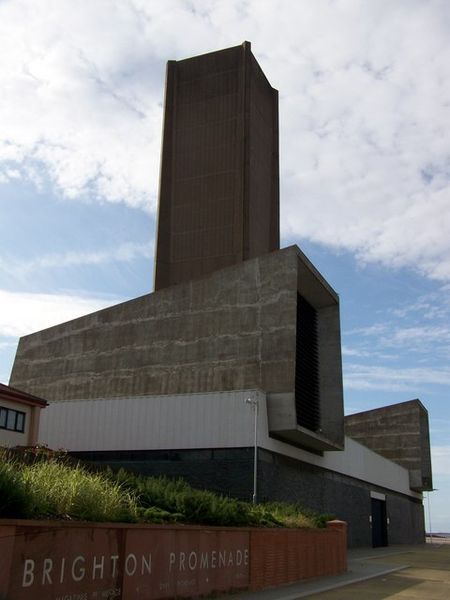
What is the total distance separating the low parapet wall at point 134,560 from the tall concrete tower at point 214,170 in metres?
42.2

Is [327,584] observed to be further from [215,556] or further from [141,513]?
[141,513]

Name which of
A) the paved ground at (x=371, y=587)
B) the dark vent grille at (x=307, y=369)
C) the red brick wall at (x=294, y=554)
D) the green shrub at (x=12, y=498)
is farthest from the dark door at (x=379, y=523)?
the green shrub at (x=12, y=498)

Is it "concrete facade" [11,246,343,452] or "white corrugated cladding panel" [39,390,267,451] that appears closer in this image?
"white corrugated cladding panel" [39,390,267,451]

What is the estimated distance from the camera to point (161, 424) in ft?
104

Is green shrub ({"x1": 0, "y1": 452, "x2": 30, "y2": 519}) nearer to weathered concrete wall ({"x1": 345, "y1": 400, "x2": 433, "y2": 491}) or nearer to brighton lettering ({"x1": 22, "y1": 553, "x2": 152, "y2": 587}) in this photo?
brighton lettering ({"x1": 22, "y1": 553, "x2": 152, "y2": 587})

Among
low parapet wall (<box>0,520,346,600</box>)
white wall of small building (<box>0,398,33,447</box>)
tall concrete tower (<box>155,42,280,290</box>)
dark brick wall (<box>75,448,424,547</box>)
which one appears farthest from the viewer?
tall concrete tower (<box>155,42,280,290</box>)

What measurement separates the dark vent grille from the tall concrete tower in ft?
53.0

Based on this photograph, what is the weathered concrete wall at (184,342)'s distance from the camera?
3488 cm

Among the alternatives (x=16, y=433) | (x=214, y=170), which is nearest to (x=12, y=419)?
(x=16, y=433)

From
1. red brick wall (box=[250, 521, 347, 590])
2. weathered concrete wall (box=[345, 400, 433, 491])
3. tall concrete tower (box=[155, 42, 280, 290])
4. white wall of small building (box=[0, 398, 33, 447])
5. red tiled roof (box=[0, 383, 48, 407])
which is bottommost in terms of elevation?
red brick wall (box=[250, 521, 347, 590])

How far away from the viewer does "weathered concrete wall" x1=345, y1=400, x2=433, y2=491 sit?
7050 cm

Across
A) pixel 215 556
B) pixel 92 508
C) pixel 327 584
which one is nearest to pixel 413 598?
pixel 327 584

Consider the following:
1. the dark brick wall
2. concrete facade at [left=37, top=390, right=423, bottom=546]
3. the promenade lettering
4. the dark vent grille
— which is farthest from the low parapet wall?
the dark vent grille

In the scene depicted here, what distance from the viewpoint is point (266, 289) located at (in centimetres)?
3588
